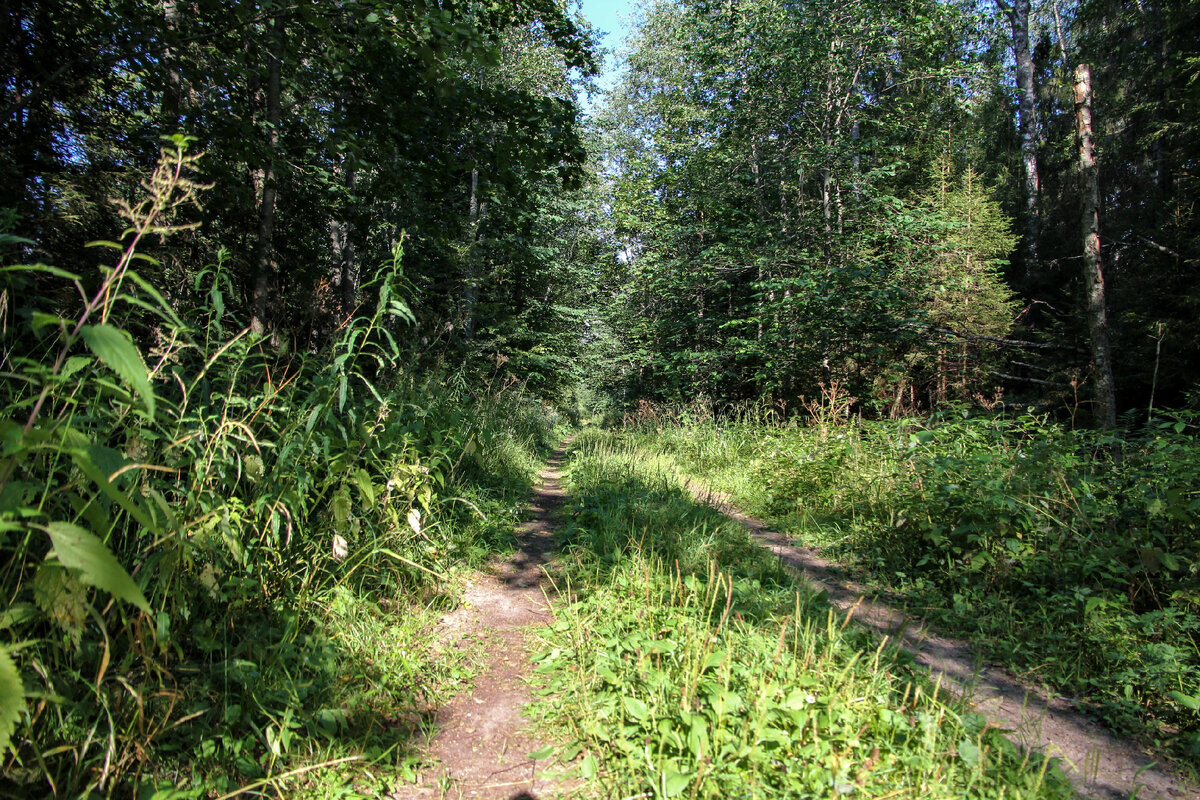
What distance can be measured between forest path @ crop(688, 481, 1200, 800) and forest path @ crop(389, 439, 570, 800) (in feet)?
4.93

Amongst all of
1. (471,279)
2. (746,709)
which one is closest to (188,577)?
(746,709)

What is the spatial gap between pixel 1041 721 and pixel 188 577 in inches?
150

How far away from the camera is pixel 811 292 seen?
9.98 metres

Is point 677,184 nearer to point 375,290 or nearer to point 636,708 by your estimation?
point 375,290

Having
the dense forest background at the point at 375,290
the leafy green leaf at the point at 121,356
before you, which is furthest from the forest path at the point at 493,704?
the leafy green leaf at the point at 121,356

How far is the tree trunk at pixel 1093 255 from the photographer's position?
23.2 ft

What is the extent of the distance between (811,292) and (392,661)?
9.30 metres

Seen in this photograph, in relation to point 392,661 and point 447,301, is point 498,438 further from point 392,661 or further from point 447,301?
point 447,301

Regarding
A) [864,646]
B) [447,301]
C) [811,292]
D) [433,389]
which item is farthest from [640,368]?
[864,646]

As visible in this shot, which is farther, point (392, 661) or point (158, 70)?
point (158, 70)

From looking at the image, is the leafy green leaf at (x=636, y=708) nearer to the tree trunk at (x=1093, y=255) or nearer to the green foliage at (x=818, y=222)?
the tree trunk at (x=1093, y=255)

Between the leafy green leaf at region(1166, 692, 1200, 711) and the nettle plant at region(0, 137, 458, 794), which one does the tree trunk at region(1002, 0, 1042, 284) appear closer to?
the leafy green leaf at region(1166, 692, 1200, 711)

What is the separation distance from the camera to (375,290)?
11.8 m

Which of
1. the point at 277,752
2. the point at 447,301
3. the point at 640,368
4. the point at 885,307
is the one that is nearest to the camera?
the point at 277,752
